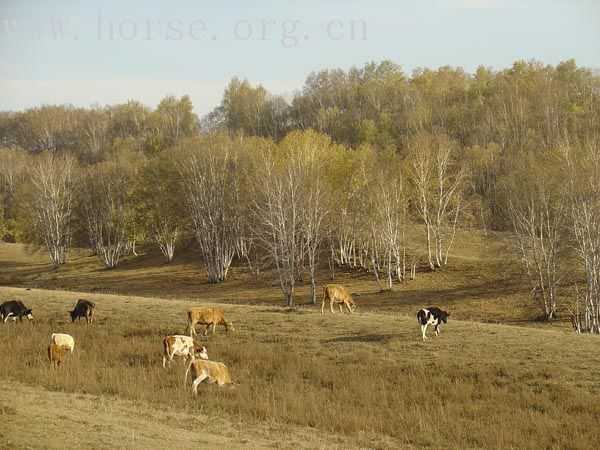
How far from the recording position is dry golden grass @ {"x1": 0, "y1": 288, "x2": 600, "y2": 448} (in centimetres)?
1764

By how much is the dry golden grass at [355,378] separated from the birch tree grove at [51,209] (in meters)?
48.2

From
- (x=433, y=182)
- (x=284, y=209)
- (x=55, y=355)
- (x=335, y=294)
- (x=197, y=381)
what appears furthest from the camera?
(x=433, y=182)

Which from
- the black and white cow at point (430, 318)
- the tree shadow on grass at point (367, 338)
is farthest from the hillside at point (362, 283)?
the black and white cow at point (430, 318)

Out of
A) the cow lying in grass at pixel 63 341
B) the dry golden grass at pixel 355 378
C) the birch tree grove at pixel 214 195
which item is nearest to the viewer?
the dry golden grass at pixel 355 378

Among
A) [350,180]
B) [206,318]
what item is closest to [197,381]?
[206,318]

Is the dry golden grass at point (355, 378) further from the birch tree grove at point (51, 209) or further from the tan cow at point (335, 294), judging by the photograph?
the birch tree grove at point (51, 209)

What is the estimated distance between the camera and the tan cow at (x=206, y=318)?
92.3 ft

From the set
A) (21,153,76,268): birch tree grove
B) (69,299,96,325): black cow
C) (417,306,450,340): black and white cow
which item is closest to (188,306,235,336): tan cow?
(69,299,96,325): black cow

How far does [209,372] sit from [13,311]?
14.0 meters

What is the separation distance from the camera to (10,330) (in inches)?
1125

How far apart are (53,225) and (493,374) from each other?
63.5 metres

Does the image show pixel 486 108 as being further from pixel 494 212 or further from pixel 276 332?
pixel 276 332

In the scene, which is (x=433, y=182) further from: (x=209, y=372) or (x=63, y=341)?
(x=209, y=372)

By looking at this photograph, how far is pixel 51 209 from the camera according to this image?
75750 millimetres
